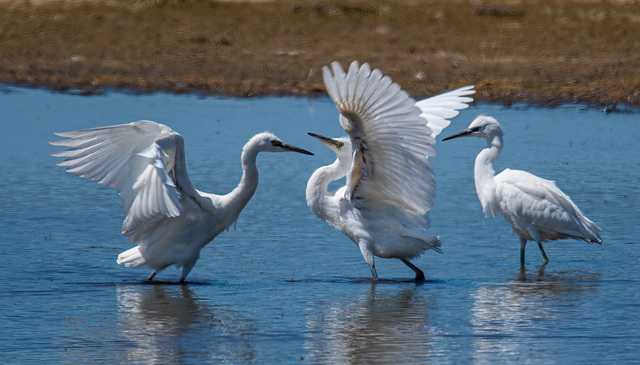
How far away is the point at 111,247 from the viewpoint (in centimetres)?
867

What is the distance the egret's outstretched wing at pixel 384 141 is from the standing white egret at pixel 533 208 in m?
1.20

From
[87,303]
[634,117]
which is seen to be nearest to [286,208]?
[87,303]

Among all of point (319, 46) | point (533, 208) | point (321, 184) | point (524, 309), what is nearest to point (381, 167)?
point (321, 184)

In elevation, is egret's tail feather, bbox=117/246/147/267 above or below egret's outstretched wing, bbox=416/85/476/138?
below

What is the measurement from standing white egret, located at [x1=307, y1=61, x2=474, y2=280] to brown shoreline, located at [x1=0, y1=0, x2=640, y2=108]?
27.8 ft

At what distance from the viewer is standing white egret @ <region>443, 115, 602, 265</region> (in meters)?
8.58

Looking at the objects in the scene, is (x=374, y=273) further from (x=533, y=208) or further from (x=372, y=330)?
(x=533, y=208)

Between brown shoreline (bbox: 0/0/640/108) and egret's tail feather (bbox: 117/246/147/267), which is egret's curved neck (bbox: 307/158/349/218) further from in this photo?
brown shoreline (bbox: 0/0/640/108)

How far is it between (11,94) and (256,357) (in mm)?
12649

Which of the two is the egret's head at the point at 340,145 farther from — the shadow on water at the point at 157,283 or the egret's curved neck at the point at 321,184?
the shadow on water at the point at 157,283

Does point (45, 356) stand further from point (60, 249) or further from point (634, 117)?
point (634, 117)

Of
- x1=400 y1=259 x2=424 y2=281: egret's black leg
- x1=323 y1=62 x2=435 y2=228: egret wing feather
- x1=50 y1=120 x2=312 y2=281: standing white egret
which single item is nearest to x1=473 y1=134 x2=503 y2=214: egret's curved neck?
x1=323 y1=62 x2=435 y2=228: egret wing feather

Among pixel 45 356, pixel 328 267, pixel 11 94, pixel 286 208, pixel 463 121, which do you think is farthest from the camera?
pixel 11 94

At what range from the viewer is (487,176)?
9.04m
